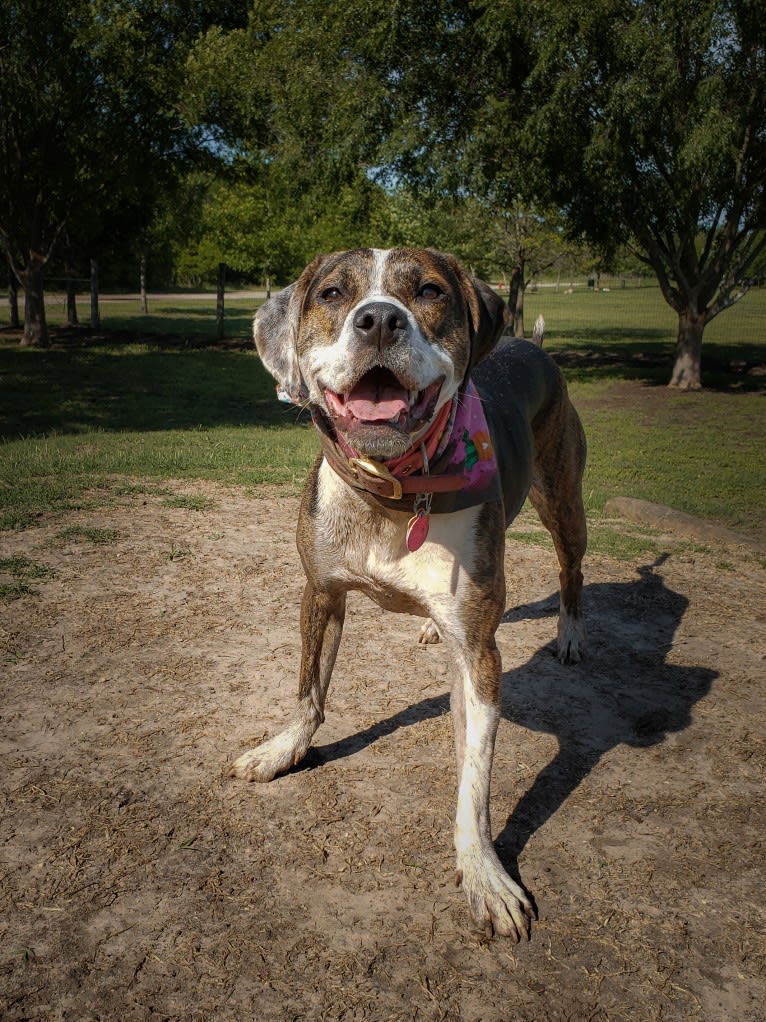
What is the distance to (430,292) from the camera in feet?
9.73

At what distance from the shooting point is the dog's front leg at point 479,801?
106 inches

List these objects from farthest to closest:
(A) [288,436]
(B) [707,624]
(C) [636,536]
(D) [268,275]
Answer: (D) [268,275] → (A) [288,436] → (C) [636,536] → (B) [707,624]

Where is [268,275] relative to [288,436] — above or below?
above

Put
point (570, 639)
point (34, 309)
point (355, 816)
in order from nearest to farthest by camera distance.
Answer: point (355, 816), point (570, 639), point (34, 309)

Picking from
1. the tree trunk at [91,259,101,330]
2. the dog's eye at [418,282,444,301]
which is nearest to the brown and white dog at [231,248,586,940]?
the dog's eye at [418,282,444,301]

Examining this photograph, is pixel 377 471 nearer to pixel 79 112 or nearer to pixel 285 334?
pixel 285 334

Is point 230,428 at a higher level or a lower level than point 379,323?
lower

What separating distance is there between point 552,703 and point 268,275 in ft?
96.0

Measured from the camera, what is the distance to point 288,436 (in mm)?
11164

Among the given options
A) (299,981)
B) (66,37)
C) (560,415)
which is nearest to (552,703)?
(560,415)

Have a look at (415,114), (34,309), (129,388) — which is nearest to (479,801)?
(129,388)

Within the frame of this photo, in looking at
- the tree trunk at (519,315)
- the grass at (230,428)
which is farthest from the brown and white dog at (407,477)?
the tree trunk at (519,315)

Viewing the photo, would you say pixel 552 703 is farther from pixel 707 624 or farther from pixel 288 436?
pixel 288 436

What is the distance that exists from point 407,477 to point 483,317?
749 mm
